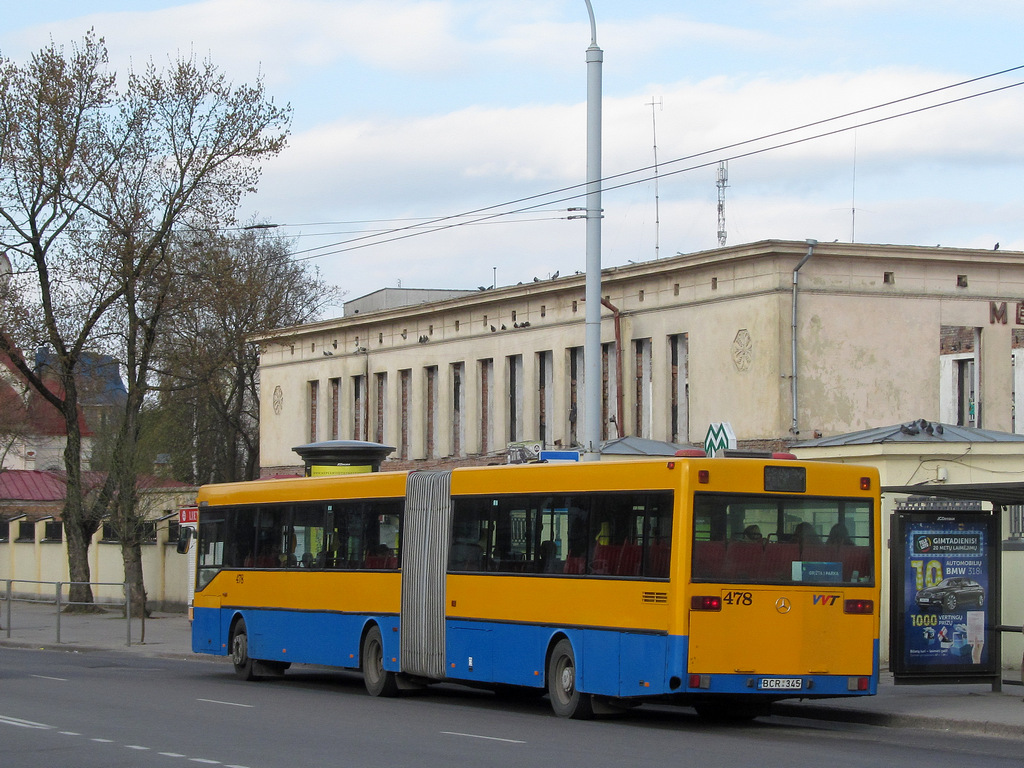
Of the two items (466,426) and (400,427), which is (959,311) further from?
(400,427)

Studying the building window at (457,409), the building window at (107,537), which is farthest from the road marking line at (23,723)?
the building window at (107,537)

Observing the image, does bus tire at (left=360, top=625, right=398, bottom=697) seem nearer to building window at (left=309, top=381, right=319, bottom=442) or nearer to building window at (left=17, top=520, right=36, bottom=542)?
building window at (left=309, top=381, right=319, bottom=442)

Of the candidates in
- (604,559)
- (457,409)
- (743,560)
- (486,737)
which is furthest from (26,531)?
(743,560)

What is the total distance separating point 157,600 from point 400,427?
9.31 metres

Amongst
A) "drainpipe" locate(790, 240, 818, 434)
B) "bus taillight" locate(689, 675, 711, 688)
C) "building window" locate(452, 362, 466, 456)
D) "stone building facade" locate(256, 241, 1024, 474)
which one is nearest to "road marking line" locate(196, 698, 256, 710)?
"bus taillight" locate(689, 675, 711, 688)

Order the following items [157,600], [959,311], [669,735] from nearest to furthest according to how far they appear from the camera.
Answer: [669,735], [959,311], [157,600]

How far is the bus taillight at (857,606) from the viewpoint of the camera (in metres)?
15.8

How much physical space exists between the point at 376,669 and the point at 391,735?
5.70 metres

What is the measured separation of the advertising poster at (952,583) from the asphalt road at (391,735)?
2.01 m

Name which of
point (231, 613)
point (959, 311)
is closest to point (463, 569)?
point (231, 613)

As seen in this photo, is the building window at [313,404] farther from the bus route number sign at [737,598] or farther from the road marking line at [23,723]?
the bus route number sign at [737,598]

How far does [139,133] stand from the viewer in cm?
3956

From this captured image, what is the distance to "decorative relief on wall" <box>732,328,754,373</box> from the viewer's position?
33.8 meters

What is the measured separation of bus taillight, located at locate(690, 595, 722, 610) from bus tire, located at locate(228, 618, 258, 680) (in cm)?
1023
